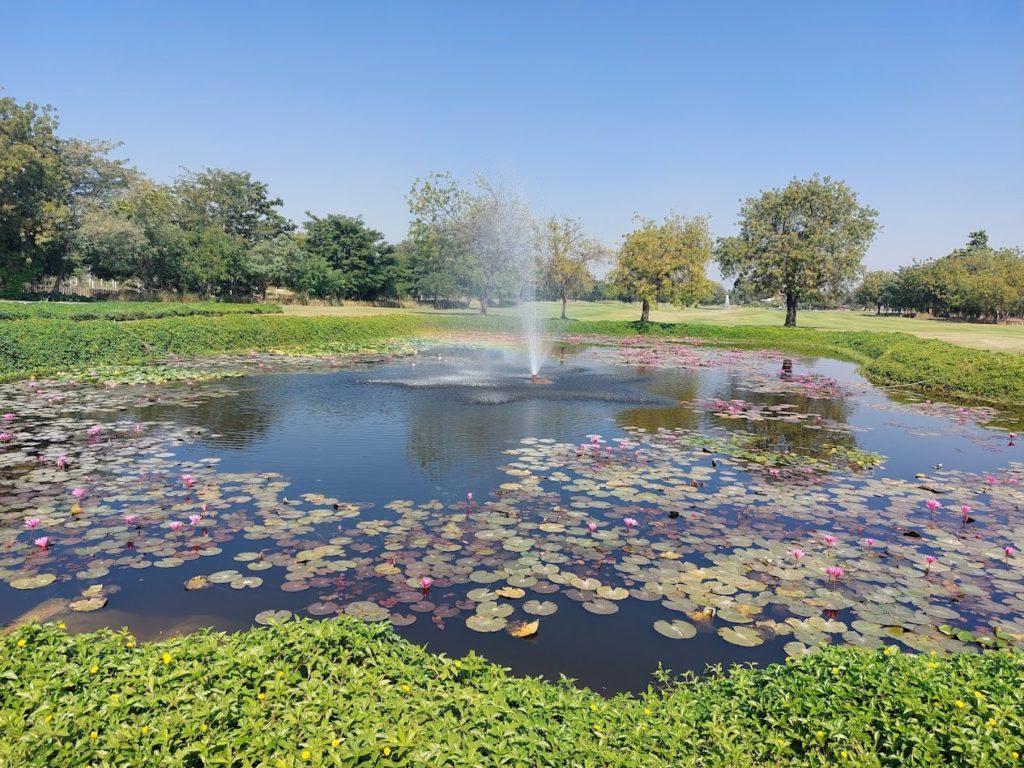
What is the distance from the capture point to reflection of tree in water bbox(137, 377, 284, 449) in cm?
1208

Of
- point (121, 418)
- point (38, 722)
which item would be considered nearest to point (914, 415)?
point (38, 722)

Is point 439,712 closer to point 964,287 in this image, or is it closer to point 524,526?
point 524,526

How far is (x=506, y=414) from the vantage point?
15172 millimetres

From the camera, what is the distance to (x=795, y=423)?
15.0m

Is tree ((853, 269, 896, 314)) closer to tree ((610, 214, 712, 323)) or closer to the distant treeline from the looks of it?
the distant treeline

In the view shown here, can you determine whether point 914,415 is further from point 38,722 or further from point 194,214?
point 194,214

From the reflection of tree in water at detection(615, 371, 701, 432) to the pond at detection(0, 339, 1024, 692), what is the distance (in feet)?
0.54

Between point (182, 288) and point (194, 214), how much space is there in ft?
53.4

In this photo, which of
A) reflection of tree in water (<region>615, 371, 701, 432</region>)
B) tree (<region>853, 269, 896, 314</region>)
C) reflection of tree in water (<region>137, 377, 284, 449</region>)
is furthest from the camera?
tree (<region>853, 269, 896, 314</region>)

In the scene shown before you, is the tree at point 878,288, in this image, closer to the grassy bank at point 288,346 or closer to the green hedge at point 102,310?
the grassy bank at point 288,346

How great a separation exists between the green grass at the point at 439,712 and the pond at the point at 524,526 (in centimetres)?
124

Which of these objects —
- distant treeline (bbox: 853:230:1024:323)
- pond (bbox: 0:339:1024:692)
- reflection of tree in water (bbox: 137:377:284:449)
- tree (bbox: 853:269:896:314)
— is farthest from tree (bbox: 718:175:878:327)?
tree (bbox: 853:269:896:314)

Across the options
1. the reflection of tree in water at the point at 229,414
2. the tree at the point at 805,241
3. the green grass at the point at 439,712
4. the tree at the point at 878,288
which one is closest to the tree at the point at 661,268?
the tree at the point at 805,241

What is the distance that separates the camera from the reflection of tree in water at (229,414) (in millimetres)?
12078
